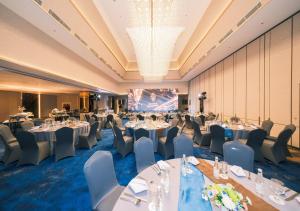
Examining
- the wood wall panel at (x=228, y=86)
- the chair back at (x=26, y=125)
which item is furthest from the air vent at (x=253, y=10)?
the chair back at (x=26, y=125)

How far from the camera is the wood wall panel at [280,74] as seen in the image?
4938 millimetres

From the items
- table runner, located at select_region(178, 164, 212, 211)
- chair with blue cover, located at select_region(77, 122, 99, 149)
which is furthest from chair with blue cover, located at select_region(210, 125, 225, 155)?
chair with blue cover, located at select_region(77, 122, 99, 149)

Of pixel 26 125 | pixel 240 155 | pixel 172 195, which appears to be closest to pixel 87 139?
pixel 26 125

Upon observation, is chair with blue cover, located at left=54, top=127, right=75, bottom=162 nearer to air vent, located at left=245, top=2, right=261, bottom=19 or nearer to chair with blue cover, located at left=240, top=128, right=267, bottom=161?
Answer: chair with blue cover, located at left=240, top=128, right=267, bottom=161

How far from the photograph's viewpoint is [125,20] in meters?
6.66

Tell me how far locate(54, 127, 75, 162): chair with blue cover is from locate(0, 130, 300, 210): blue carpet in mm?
209

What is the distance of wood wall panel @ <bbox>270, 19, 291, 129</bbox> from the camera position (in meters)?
4.94

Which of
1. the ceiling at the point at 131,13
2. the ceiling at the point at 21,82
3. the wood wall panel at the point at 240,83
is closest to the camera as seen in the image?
the ceiling at the point at 131,13

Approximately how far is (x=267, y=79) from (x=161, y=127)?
5004mm

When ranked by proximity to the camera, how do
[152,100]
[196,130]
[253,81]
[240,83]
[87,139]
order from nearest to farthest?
1. [87,139]
2. [196,130]
3. [253,81]
4. [240,83]
5. [152,100]

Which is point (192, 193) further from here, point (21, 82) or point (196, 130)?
point (21, 82)

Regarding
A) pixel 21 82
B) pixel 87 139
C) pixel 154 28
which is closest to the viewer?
pixel 87 139

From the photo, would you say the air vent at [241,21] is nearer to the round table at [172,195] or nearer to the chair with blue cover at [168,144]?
the chair with blue cover at [168,144]

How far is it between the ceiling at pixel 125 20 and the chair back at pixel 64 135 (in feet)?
10.9
